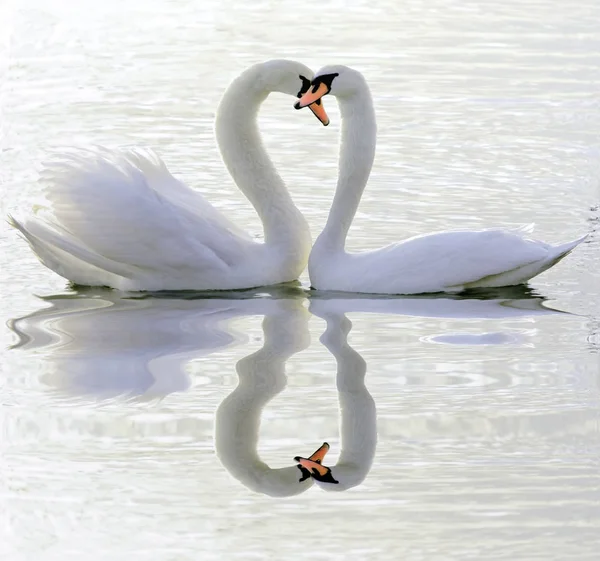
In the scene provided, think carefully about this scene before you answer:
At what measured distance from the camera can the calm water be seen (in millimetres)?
5750

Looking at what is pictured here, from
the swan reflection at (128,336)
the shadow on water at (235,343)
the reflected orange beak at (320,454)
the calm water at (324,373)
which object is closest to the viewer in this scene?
the calm water at (324,373)

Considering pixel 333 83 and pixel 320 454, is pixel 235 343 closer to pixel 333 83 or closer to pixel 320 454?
pixel 333 83

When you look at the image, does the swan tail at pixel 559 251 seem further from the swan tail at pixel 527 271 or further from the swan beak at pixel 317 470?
the swan beak at pixel 317 470

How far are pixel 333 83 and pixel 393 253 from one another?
3.23ft

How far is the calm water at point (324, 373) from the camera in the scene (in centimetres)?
575

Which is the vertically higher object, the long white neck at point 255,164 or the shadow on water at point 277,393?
the long white neck at point 255,164

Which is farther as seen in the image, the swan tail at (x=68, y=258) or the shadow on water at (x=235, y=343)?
the swan tail at (x=68, y=258)

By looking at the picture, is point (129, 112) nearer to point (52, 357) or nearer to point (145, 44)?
point (145, 44)

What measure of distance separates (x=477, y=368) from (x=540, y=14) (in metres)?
12.9

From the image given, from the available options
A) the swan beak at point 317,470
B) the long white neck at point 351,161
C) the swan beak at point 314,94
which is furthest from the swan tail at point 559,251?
the swan beak at point 317,470

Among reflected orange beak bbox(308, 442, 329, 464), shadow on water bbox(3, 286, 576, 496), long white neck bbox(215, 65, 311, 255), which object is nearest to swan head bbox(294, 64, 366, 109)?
long white neck bbox(215, 65, 311, 255)

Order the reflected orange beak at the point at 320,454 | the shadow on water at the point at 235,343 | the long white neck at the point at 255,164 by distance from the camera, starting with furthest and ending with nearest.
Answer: the long white neck at the point at 255,164
the shadow on water at the point at 235,343
the reflected orange beak at the point at 320,454

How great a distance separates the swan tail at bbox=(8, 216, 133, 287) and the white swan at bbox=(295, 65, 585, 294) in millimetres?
1147

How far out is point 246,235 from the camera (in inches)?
376
